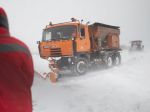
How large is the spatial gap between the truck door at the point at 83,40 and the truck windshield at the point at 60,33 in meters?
0.42

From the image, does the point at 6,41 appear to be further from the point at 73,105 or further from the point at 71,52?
the point at 71,52

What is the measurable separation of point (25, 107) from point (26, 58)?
40cm

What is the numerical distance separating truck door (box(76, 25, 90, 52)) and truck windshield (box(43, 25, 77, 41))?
42 cm

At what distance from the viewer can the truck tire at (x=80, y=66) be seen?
47.4 feet

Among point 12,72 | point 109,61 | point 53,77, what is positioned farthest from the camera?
point 109,61

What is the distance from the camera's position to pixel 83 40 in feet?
48.6

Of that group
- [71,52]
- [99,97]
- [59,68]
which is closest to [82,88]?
[99,97]

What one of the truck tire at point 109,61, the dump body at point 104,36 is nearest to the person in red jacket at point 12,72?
the dump body at point 104,36

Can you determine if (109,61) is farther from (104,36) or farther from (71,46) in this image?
(71,46)

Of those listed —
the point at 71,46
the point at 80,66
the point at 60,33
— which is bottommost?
the point at 80,66

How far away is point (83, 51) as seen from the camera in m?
15.0

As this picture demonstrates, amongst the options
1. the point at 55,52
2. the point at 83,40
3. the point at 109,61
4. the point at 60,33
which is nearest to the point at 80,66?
the point at 83,40

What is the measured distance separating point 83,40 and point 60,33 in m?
1.23

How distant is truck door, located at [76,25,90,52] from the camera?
47.2 ft
